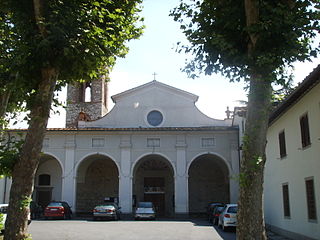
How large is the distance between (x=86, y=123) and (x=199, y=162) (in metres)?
10.5

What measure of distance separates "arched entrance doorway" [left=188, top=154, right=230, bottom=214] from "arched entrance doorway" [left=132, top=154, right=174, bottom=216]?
6.12ft

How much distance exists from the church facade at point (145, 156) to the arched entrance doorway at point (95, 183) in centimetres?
8

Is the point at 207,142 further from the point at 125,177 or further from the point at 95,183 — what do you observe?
the point at 95,183

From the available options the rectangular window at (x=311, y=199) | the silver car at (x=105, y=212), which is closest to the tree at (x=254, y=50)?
the rectangular window at (x=311, y=199)

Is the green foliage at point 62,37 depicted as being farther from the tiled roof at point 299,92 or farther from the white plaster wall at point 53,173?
the white plaster wall at point 53,173

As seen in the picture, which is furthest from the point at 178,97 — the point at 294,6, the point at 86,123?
the point at 294,6

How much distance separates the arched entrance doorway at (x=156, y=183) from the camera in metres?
32.3

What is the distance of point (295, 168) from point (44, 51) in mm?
10857

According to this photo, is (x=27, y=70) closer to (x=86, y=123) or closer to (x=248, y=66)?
(x=248, y=66)

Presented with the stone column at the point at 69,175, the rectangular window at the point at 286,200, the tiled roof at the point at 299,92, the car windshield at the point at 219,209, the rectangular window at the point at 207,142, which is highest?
the rectangular window at the point at 207,142

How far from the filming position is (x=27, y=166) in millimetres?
9102

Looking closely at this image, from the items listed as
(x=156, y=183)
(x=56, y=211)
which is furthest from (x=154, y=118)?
(x=56, y=211)

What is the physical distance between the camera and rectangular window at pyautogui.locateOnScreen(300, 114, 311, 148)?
45.0 feet

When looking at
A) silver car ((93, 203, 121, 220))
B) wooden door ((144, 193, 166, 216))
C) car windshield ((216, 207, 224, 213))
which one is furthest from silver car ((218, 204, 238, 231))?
wooden door ((144, 193, 166, 216))
